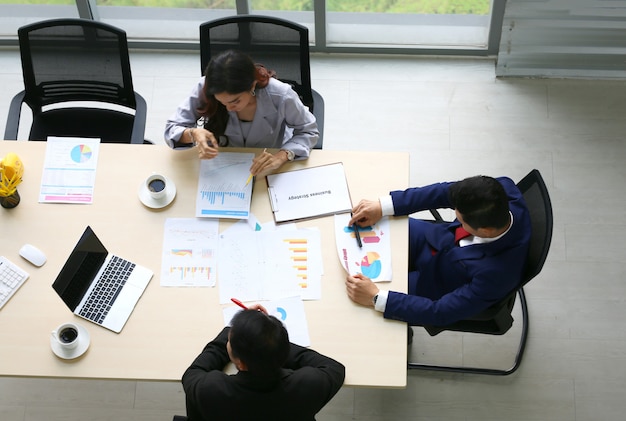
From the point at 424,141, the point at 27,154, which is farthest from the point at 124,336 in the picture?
the point at 424,141

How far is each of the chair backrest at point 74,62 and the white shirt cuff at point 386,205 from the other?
120 cm

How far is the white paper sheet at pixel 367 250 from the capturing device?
8.44 ft

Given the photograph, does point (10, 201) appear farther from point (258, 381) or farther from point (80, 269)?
point (258, 381)

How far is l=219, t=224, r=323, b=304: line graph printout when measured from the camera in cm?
255

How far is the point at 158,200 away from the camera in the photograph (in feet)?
8.91

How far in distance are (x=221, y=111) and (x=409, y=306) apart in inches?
40.6

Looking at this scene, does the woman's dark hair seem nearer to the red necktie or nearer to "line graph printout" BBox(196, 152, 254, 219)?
"line graph printout" BBox(196, 152, 254, 219)

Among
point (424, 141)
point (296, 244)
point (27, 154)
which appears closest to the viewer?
point (296, 244)

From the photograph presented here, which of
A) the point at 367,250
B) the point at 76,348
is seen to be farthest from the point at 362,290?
the point at 76,348

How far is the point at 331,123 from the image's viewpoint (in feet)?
12.8

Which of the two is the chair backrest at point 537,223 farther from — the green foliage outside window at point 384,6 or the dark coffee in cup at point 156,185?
→ the green foliage outside window at point 384,6

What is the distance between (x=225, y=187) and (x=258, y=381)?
825 millimetres

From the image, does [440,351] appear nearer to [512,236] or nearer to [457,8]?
[512,236]

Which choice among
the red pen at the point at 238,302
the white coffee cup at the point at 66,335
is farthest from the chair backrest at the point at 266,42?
the white coffee cup at the point at 66,335
